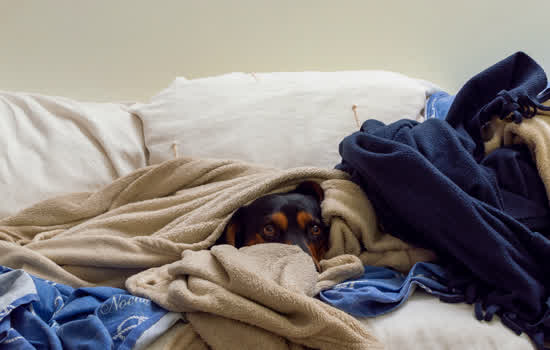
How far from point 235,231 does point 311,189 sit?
0.84ft

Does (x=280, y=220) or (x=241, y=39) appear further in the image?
(x=241, y=39)

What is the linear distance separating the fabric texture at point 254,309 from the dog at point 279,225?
0.30m

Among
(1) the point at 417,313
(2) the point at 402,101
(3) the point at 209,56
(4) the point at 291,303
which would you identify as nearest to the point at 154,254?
(4) the point at 291,303

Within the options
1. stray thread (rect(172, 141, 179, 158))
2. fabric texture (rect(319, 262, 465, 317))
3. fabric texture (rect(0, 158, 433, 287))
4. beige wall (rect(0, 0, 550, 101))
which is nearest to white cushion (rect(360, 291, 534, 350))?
fabric texture (rect(319, 262, 465, 317))

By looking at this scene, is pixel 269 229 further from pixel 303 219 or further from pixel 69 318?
pixel 69 318

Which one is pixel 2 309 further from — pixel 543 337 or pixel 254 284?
pixel 543 337

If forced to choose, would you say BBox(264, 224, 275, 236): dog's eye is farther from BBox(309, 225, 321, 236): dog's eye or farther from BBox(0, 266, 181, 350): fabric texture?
BBox(0, 266, 181, 350): fabric texture

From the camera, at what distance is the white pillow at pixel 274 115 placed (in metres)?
1.38

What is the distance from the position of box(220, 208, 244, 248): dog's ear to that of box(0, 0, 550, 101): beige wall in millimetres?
896

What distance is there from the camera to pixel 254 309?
2.11 ft

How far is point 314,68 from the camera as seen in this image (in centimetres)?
183

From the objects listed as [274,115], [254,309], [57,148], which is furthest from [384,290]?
[57,148]

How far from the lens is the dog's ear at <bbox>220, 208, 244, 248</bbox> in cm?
106

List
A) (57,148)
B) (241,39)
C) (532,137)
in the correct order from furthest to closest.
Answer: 1. (241,39)
2. (57,148)
3. (532,137)
